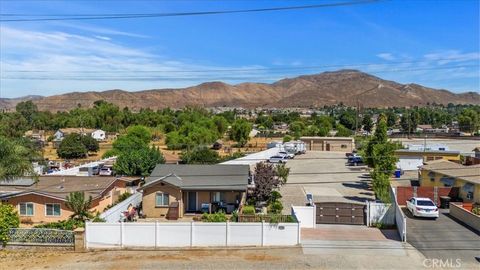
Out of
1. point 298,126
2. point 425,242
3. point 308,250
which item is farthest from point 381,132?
point 298,126

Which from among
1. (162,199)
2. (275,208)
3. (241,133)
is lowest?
(275,208)

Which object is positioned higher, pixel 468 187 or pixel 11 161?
pixel 11 161

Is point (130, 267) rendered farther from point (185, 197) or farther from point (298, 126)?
point (298, 126)

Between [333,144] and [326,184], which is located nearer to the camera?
[326,184]

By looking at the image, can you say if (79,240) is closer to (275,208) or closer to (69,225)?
(69,225)

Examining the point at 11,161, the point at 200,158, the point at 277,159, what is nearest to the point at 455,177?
the point at 277,159

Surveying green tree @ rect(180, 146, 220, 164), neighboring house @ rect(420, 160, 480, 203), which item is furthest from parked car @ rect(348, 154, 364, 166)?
green tree @ rect(180, 146, 220, 164)
